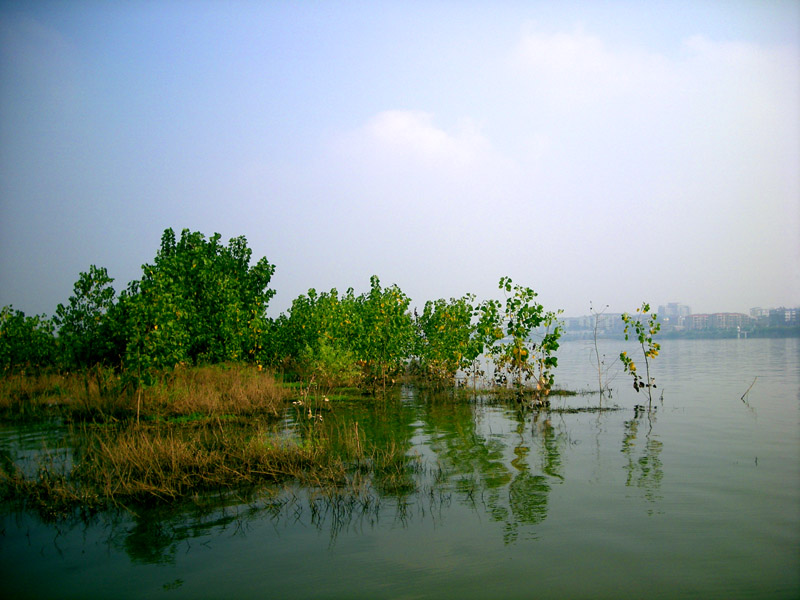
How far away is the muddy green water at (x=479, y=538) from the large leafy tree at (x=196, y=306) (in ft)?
24.7

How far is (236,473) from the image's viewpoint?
36.5 ft

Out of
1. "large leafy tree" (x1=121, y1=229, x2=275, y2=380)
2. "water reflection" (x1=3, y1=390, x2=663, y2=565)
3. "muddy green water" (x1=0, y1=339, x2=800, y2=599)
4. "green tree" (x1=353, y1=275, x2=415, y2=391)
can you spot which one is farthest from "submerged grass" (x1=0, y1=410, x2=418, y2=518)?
"green tree" (x1=353, y1=275, x2=415, y2=391)

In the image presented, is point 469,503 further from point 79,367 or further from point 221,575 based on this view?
point 79,367

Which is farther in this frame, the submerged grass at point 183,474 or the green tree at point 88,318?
the green tree at point 88,318

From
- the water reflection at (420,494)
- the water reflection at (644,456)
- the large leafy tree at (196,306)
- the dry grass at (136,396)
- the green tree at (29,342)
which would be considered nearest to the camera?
the water reflection at (420,494)

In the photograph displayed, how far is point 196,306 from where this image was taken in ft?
91.6

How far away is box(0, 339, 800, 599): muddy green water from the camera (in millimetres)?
7051

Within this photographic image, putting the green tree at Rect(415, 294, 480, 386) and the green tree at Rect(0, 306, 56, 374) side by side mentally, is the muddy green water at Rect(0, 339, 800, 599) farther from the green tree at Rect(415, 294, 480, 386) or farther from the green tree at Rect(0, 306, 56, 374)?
the green tree at Rect(0, 306, 56, 374)

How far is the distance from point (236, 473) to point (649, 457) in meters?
9.84

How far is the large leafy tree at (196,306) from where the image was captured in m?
16.4

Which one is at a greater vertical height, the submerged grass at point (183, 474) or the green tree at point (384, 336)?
the green tree at point (384, 336)

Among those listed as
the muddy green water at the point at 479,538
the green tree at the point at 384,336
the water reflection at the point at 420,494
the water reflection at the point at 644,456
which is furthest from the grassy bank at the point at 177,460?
the green tree at the point at 384,336

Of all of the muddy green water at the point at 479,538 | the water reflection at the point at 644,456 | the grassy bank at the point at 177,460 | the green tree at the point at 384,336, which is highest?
the green tree at the point at 384,336

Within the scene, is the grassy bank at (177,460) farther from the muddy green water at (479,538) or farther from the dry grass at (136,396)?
the muddy green water at (479,538)
